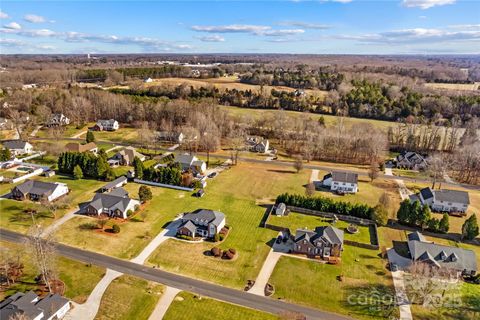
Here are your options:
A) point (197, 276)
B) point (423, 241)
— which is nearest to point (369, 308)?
point (423, 241)

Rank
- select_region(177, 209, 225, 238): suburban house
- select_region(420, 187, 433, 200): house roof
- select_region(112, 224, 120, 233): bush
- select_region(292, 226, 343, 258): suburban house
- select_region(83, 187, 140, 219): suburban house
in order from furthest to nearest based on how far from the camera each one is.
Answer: select_region(420, 187, 433, 200): house roof < select_region(83, 187, 140, 219): suburban house < select_region(112, 224, 120, 233): bush < select_region(177, 209, 225, 238): suburban house < select_region(292, 226, 343, 258): suburban house

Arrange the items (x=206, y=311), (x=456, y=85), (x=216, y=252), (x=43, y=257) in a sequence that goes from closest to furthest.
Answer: (x=206, y=311), (x=43, y=257), (x=216, y=252), (x=456, y=85)

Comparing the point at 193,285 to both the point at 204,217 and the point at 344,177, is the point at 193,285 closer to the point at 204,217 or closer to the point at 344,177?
the point at 204,217

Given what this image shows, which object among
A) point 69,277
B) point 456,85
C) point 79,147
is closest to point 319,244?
point 69,277

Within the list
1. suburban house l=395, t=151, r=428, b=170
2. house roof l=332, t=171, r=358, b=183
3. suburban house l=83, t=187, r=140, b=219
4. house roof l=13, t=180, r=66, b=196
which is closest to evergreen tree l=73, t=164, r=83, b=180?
→ house roof l=13, t=180, r=66, b=196

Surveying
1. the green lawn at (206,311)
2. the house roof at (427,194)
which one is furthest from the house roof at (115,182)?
the house roof at (427,194)

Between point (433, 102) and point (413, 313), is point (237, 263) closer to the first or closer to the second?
point (413, 313)

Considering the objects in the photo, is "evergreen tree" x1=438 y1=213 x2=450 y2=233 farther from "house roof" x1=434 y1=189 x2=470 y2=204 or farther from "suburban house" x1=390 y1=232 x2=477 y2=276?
"house roof" x1=434 y1=189 x2=470 y2=204
